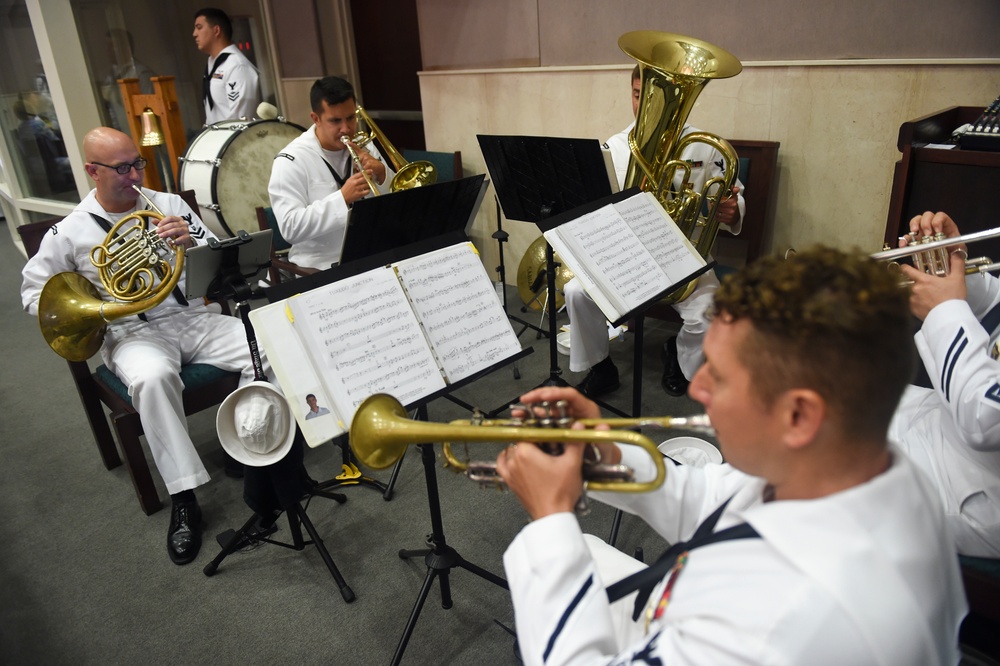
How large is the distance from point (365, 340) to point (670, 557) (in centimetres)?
91

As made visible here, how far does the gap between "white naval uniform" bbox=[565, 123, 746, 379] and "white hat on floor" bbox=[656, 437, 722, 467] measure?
0.96 metres

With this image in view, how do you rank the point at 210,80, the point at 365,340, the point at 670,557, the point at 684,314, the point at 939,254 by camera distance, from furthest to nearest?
the point at 210,80
the point at 684,314
the point at 939,254
the point at 365,340
the point at 670,557

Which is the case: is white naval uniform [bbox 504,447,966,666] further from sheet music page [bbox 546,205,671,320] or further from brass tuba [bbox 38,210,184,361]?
brass tuba [bbox 38,210,184,361]

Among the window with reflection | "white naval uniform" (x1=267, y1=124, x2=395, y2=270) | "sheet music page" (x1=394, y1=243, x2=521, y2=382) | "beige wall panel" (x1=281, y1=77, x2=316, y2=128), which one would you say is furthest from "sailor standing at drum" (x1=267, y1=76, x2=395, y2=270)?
the window with reflection

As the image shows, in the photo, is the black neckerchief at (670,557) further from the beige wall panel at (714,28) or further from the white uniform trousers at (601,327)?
the beige wall panel at (714,28)

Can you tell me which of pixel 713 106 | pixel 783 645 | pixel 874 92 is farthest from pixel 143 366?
pixel 874 92

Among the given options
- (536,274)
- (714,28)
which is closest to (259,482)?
(536,274)

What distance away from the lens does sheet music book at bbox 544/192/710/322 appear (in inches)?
84.1

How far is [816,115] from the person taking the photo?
3418 millimetres

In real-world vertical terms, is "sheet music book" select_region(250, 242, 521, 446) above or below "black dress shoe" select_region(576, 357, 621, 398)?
above

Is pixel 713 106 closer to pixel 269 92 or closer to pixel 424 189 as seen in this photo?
pixel 424 189

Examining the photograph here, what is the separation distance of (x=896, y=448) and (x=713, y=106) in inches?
126

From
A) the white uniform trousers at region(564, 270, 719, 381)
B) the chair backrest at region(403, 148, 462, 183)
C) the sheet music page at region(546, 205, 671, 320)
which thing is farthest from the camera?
the chair backrest at region(403, 148, 462, 183)

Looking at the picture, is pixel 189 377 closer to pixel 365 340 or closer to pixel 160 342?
pixel 160 342
